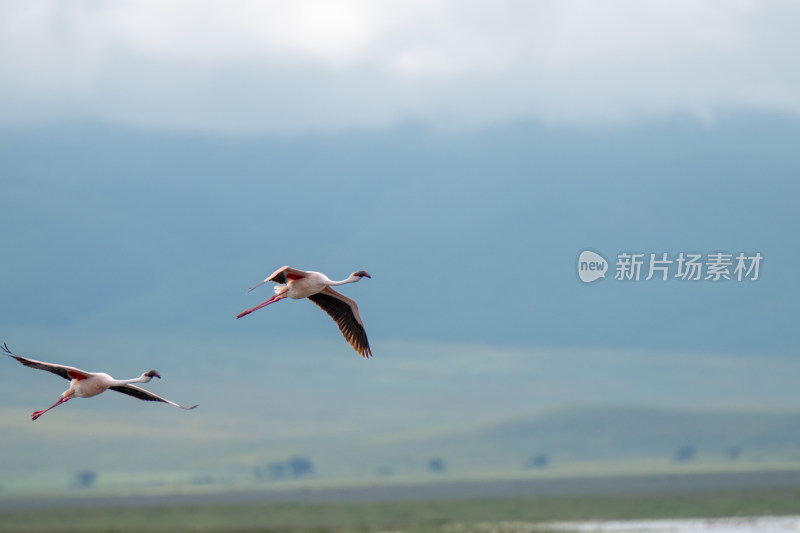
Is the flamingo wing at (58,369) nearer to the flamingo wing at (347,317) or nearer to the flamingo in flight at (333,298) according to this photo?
the flamingo in flight at (333,298)

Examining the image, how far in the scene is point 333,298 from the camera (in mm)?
30688

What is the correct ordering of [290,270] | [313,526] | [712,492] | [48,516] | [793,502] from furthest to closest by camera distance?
[712,492]
[48,516]
[793,502]
[313,526]
[290,270]

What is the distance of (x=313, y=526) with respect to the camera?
363ft

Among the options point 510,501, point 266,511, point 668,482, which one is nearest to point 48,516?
point 266,511

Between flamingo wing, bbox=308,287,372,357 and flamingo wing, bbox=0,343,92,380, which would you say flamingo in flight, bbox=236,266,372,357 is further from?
flamingo wing, bbox=0,343,92,380

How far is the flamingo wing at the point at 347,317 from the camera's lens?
30406mm

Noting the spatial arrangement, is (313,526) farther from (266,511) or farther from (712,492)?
(712,492)

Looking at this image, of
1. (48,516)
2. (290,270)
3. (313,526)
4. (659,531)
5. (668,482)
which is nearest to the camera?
(290,270)

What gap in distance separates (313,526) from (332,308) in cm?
8232

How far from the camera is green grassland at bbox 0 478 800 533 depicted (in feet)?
356

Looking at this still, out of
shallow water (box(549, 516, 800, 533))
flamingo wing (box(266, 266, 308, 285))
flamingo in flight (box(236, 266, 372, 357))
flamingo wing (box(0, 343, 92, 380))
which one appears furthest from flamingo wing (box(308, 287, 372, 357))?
shallow water (box(549, 516, 800, 533))

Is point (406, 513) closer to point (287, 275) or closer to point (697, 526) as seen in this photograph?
point (697, 526)

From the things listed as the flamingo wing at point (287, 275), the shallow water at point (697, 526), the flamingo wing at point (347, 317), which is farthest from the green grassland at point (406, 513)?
the flamingo wing at point (287, 275)

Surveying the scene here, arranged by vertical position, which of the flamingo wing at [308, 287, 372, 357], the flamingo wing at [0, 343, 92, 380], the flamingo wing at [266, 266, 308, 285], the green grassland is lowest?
the flamingo wing at [0, 343, 92, 380]
